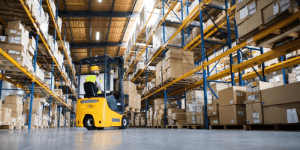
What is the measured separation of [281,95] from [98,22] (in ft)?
43.5

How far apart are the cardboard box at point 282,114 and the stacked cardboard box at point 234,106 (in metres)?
0.83

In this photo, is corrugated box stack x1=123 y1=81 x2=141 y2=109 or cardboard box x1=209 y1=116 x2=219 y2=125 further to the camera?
corrugated box stack x1=123 y1=81 x2=141 y2=109

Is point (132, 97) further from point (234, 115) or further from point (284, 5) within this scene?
point (284, 5)

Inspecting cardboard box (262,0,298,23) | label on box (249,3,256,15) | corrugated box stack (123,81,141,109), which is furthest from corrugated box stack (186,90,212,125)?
cardboard box (262,0,298,23)

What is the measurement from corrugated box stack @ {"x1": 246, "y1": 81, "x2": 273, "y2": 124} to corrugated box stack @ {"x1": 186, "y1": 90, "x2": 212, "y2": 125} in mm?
2070

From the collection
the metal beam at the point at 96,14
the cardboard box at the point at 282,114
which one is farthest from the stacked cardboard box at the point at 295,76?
the metal beam at the point at 96,14

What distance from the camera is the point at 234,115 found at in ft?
17.0

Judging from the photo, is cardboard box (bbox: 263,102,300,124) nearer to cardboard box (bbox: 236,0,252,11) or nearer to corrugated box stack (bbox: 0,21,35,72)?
cardboard box (bbox: 236,0,252,11)

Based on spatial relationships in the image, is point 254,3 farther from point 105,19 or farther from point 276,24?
point 105,19

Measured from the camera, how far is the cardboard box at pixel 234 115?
16.8 ft

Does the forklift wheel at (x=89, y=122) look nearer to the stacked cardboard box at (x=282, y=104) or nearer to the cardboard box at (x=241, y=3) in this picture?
the stacked cardboard box at (x=282, y=104)

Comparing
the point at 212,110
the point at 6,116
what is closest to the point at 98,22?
the point at 6,116

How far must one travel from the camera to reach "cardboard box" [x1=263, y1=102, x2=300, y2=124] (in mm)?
3706

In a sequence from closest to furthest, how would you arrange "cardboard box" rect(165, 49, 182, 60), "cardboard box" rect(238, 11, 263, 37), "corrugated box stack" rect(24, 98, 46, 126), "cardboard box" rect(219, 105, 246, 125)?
"cardboard box" rect(238, 11, 263, 37) → "cardboard box" rect(219, 105, 246, 125) → "cardboard box" rect(165, 49, 182, 60) → "corrugated box stack" rect(24, 98, 46, 126)
